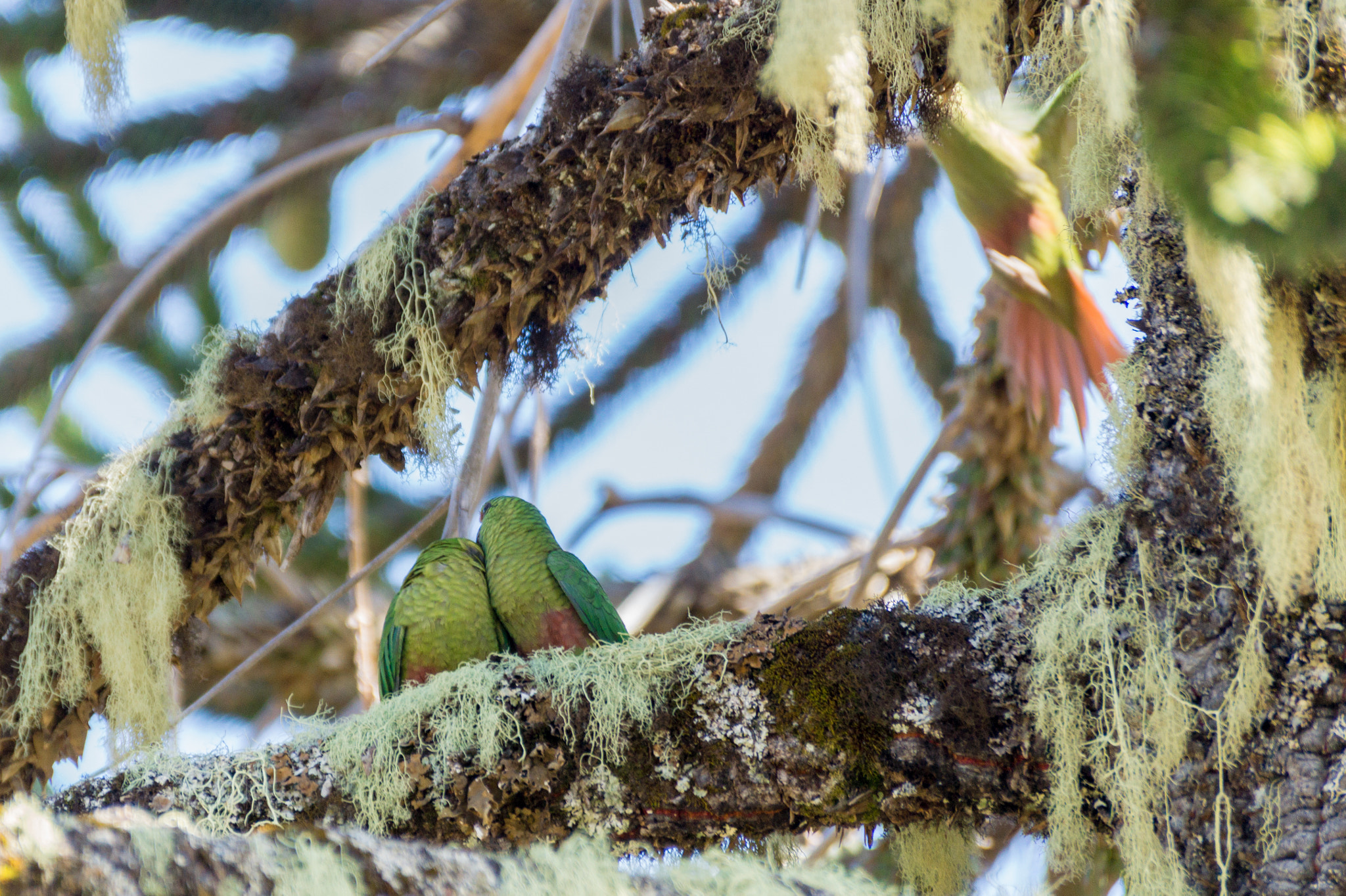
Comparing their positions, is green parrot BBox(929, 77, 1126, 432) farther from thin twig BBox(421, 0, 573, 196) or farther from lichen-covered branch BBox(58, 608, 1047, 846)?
thin twig BBox(421, 0, 573, 196)

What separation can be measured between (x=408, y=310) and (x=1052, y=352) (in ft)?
7.44

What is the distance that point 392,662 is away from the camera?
3.33 meters

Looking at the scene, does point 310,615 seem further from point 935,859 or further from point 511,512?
point 935,859

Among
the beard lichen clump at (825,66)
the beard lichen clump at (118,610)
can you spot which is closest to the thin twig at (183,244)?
the beard lichen clump at (118,610)

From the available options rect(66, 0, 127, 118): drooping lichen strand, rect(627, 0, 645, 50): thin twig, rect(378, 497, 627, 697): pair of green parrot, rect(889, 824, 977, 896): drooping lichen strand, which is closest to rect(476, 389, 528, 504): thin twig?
rect(378, 497, 627, 697): pair of green parrot

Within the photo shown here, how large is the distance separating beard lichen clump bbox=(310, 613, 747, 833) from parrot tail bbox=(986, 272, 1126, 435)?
1648mm

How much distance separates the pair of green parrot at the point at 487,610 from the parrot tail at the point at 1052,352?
1718 millimetres

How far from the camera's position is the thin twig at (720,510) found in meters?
5.00

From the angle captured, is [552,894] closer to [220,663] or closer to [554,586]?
[554,586]

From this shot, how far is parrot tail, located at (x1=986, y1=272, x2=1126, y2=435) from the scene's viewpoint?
3.57m

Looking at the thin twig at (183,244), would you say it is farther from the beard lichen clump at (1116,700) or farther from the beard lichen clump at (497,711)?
the beard lichen clump at (1116,700)

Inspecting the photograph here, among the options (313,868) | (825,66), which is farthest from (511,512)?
(313,868)

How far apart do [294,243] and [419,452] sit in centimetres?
349

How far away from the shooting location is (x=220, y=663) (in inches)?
227
